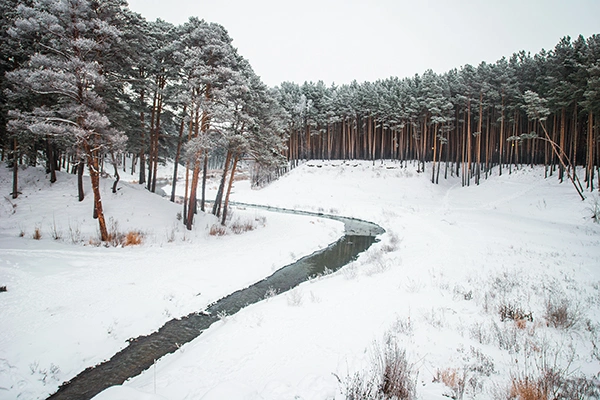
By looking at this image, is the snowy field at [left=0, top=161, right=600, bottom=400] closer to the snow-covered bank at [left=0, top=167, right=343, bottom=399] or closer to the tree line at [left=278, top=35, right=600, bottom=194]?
the snow-covered bank at [left=0, top=167, right=343, bottom=399]

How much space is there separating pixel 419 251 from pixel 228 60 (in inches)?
594

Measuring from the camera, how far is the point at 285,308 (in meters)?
7.19

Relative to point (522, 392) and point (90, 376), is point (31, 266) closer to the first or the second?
point (90, 376)

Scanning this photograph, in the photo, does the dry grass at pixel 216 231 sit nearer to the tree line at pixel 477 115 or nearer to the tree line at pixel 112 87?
the tree line at pixel 112 87

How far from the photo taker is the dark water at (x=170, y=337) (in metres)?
4.75

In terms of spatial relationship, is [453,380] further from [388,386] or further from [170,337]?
[170,337]

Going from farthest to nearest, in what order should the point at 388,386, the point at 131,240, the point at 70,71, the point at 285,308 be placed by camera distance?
the point at 131,240 → the point at 70,71 → the point at 285,308 → the point at 388,386

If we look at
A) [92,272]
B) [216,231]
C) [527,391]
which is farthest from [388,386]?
[216,231]

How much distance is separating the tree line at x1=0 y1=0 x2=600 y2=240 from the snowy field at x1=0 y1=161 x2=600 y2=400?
340 cm

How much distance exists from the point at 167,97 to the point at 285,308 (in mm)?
17080

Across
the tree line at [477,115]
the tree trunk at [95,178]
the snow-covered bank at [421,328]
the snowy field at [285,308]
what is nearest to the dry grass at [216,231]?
the snowy field at [285,308]

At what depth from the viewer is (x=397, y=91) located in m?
49.3

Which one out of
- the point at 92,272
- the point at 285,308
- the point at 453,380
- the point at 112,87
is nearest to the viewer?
the point at 453,380

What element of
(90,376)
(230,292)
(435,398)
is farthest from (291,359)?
(230,292)
